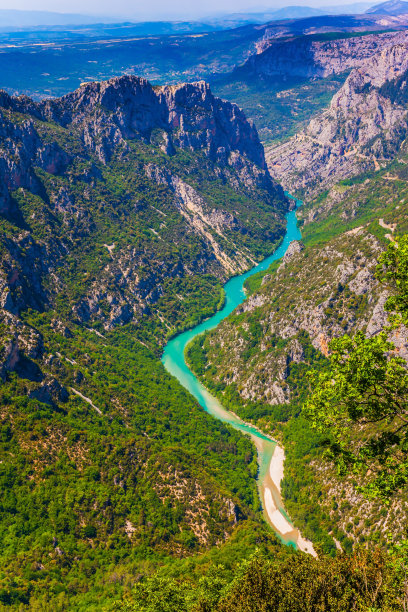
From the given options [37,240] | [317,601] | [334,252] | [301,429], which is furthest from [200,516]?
[37,240]

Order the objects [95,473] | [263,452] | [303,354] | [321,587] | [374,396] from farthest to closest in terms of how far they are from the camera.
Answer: [303,354], [263,452], [95,473], [321,587], [374,396]

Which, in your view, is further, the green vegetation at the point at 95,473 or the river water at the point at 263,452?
the river water at the point at 263,452

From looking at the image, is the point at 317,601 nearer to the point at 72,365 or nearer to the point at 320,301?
the point at 72,365

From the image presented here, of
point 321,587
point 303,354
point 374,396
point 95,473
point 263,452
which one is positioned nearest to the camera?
point 374,396

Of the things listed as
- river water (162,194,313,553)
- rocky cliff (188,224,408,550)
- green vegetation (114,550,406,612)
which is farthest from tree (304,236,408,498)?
river water (162,194,313,553)

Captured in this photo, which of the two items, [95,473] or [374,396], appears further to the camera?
[95,473]

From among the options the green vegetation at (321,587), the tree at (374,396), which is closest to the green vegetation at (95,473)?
the green vegetation at (321,587)

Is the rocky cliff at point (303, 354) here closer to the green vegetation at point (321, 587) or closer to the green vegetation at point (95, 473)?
the green vegetation at point (95, 473)

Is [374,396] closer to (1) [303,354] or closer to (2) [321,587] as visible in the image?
(2) [321,587]

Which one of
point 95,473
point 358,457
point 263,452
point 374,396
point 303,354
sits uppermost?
point 374,396

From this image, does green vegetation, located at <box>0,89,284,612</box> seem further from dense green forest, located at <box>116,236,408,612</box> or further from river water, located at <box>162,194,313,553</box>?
dense green forest, located at <box>116,236,408,612</box>

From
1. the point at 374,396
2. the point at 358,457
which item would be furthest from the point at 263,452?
the point at 374,396
